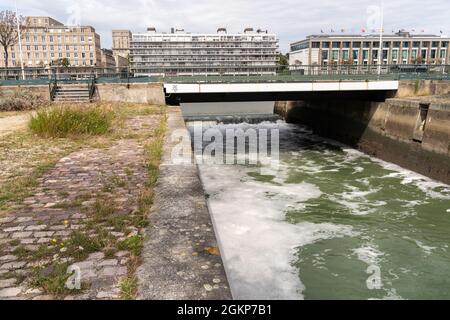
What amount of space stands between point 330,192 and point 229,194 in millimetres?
4094

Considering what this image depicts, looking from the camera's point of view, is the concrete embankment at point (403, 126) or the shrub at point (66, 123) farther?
the concrete embankment at point (403, 126)

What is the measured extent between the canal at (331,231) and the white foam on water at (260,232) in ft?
0.08

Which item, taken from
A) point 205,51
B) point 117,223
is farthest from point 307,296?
point 205,51

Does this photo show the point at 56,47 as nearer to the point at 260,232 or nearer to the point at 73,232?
the point at 260,232

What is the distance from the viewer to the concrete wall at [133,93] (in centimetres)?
2255

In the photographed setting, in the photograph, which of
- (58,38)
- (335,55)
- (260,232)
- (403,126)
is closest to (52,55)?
(58,38)

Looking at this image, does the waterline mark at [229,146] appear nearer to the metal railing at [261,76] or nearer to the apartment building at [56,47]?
the metal railing at [261,76]

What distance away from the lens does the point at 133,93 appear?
2280 centimetres

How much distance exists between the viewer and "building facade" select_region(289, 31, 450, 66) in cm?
11975

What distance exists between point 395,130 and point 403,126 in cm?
60

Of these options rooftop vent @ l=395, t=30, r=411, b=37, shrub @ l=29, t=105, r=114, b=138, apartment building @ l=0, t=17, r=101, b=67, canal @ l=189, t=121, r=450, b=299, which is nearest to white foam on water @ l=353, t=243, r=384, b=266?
canal @ l=189, t=121, r=450, b=299

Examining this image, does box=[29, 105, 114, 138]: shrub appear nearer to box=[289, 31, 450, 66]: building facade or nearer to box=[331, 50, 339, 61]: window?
box=[289, 31, 450, 66]: building facade

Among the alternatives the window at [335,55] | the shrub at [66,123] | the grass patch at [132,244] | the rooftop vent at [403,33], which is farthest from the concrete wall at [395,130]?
the rooftop vent at [403,33]

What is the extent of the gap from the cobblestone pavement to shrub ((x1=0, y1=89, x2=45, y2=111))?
1442 cm
